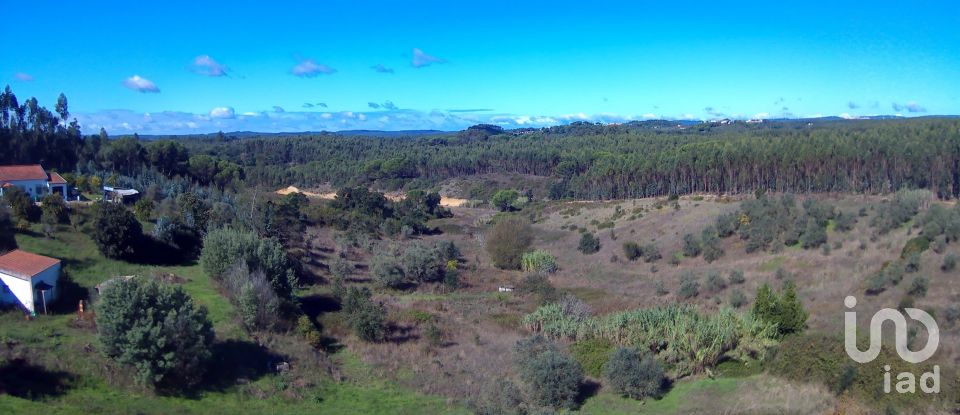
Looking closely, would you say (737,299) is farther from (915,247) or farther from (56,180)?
(56,180)

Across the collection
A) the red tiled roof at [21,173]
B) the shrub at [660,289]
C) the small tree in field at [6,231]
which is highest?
the red tiled roof at [21,173]

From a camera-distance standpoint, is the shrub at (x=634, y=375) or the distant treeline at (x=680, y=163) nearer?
the shrub at (x=634, y=375)

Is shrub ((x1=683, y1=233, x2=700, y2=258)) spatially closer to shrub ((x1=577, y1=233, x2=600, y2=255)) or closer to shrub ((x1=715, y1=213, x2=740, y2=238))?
shrub ((x1=715, y1=213, x2=740, y2=238))

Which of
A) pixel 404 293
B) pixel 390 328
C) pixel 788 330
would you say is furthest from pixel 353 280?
pixel 788 330

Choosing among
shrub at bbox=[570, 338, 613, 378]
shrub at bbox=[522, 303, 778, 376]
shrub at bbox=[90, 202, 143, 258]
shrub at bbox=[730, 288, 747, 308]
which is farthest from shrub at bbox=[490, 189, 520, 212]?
shrub at bbox=[570, 338, 613, 378]

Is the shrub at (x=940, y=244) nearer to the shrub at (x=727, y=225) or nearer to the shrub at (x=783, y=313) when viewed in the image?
the shrub at (x=783, y=313)

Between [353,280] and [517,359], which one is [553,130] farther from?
[517,359]

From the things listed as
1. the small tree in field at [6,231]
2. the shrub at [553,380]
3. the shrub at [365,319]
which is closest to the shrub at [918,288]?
the shrub at [553,380]
